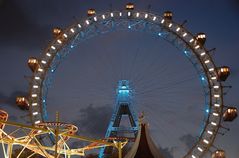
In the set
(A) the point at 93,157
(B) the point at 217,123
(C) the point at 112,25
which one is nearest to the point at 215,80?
(B) the point at 217,123

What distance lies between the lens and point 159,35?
37.3 m

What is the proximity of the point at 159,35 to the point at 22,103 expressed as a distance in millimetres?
11897

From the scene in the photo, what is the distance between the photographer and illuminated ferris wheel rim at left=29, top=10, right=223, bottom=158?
113 feet

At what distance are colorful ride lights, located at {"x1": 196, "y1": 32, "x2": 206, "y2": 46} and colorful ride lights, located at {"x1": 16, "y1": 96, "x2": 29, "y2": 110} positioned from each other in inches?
551

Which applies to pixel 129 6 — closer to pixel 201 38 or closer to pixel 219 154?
pixel 201 38

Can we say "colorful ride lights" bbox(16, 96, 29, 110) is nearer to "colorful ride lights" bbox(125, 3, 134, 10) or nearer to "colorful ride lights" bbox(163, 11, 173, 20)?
"colorful ride lights" bbox(125, 3, 134, 10)

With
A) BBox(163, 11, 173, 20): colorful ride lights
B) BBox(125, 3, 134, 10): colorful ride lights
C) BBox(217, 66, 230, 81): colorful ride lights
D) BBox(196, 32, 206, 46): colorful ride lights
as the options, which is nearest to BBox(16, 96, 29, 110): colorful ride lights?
BBox(125, 3, 134, 10): colorful ride lights

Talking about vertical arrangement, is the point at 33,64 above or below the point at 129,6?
below

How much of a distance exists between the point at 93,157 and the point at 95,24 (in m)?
25.6

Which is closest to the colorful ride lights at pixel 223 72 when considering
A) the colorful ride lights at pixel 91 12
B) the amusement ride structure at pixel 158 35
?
the amusement ride structure at pixel 158 35

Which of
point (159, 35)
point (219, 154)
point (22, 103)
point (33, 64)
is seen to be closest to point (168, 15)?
point (159, 35)

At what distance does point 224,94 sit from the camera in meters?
35.1

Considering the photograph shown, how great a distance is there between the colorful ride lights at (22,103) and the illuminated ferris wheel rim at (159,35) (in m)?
0.39

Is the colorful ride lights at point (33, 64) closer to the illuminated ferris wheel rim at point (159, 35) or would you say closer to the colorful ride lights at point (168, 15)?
the illuminated ferris wheel rim at point (159, 35)
